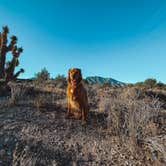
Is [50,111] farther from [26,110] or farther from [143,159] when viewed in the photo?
→ [143,159]

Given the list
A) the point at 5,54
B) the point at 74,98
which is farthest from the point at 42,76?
the point at 74,98

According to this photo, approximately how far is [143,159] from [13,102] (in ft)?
14.1

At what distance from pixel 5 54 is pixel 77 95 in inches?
365

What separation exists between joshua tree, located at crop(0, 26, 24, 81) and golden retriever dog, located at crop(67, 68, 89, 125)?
7.39m

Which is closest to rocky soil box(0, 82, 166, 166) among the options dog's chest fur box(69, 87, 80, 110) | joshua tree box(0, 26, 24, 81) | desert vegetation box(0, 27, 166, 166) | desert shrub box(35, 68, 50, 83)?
desert vegetation box(0, 27, 166, 166)

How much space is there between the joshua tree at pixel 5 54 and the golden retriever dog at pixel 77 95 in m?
7.39

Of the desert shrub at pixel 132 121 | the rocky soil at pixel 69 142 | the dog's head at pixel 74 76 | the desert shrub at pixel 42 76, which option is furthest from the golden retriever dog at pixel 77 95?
the desert shrub at pixel 42 76

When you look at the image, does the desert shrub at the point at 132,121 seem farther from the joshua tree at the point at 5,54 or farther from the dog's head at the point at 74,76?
the joshua tree at the point at 5,54

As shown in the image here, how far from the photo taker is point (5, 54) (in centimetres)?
1396

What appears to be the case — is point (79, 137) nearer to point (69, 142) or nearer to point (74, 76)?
point (69, 142)

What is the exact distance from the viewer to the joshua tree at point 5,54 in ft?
41.8

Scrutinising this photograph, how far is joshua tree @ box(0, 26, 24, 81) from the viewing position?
502 inches

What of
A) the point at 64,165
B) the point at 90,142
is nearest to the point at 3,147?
the point at 64,165

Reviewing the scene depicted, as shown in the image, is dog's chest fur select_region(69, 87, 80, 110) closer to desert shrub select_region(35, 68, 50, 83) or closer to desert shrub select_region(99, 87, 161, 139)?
desert shrub select_region(99, 87, 161, 139)
